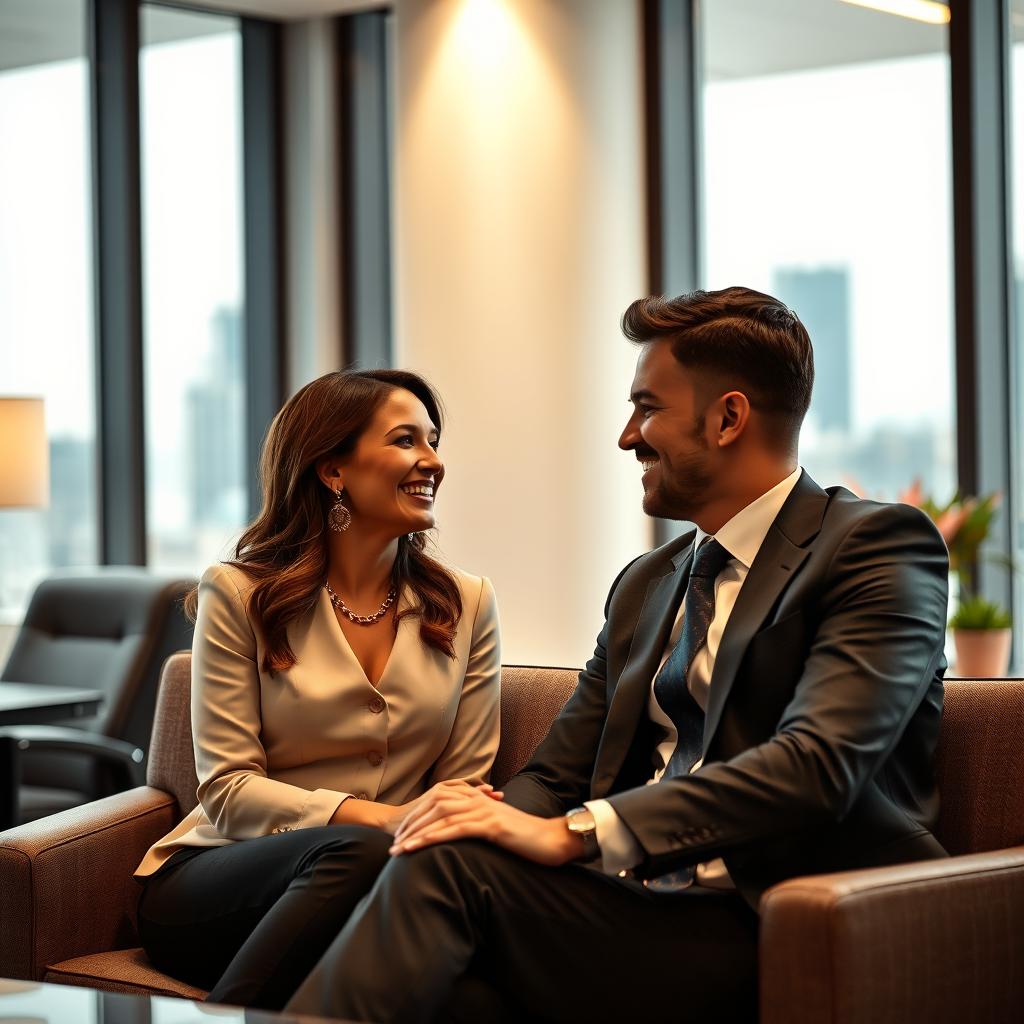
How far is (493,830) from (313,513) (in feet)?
2.78

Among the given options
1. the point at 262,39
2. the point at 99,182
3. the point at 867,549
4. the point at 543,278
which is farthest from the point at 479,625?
the point at 262,39

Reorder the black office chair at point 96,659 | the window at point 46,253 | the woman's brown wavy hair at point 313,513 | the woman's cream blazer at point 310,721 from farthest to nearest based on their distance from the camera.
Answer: the window at point 46,253
the black office chair at point 96,659
the woman's brown wavy hair at point 313,513
the woman's cream blazer at point 310,721

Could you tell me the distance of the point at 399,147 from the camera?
5121 millimetres

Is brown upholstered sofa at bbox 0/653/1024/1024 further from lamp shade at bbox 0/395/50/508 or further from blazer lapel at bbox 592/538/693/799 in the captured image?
lamp shade at bbox 0/395/50/508

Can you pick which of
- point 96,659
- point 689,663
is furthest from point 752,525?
point 96,659

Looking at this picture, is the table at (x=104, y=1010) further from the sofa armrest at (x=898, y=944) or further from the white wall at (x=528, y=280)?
the white wall at (x=528, y=280)

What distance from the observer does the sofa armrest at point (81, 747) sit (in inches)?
144

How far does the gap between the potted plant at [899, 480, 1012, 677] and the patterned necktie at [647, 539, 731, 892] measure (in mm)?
2230

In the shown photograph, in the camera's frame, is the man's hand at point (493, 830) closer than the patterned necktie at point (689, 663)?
Yes

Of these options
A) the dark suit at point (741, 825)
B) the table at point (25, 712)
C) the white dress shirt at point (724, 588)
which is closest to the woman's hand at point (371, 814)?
the white dress shirt at point (724, 588)

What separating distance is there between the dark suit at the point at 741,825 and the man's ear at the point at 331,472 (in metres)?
0.81

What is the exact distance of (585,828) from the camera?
6.47ft

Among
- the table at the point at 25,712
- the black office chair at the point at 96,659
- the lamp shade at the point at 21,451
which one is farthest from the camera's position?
the lamp shade at the point at 21,451

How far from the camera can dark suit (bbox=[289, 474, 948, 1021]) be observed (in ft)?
6.23
